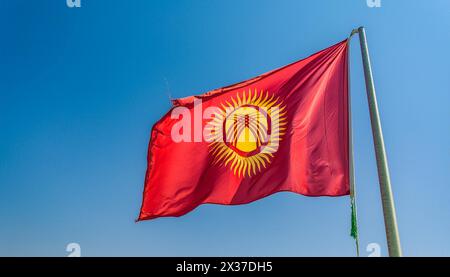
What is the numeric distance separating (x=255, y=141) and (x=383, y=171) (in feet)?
11.3

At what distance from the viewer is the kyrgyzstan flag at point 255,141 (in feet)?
30.3

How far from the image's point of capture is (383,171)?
721cm

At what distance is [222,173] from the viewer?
9.98m

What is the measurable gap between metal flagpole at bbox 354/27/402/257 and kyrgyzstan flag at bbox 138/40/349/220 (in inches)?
42.2

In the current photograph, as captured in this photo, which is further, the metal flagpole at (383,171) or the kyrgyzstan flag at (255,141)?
the kyrgyzstan flag at (255,141)

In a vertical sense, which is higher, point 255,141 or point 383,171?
point 255,141

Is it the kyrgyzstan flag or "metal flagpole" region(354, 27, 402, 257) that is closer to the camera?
"metal flagpole" region(354, 27, 402, 257)

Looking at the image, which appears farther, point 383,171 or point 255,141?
point 255,141

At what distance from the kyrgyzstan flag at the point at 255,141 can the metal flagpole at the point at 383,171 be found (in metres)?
1.07

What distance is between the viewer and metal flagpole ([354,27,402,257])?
21.9 feet

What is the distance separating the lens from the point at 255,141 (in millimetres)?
10125

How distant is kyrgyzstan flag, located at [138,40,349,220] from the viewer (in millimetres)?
9250
